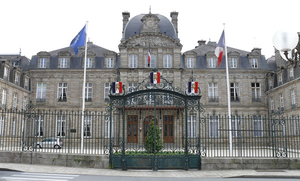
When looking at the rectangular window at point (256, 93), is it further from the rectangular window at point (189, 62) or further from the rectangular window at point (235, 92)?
the rectangular window at point (189, 62)

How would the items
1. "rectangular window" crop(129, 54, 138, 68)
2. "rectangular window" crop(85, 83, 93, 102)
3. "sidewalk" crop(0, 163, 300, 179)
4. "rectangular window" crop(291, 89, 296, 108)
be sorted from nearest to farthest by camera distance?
"sidewalk" crop(0, 163, 300, 179) < "rectangular window" crop(291, 89, 296, 108) < "rectangular window" crop(129, 54, 138, 68) < "rectangular window" crop(85, 83, 93, 102)

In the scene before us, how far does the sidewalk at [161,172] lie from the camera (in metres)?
10.1

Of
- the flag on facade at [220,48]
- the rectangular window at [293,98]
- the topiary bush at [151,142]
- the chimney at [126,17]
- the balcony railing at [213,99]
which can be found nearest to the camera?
the topiary bush at [151,142]

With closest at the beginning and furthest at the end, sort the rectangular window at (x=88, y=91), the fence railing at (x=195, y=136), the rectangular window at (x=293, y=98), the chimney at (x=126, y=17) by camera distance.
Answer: the fence railing at (x=195, y=136), the rectangular window at (x=293, y=98), the rectangular window at (x=88, y=91), the chimney at (x=126, y=17)

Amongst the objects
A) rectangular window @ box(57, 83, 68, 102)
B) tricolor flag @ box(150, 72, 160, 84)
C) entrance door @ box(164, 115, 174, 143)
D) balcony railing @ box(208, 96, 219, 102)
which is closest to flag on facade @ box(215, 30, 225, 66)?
entrance door @ box(164, 115, 174, 143)

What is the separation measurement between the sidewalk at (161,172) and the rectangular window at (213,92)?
17530 mm

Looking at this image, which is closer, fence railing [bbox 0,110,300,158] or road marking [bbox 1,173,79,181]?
road marking [bbox 1,173,79,181]

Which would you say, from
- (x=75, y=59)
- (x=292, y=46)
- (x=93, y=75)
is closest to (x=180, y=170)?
(x=292, y=46)

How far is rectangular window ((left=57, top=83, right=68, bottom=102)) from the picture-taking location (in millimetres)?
28484

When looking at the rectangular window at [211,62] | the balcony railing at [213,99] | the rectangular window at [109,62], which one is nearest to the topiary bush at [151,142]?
the balcony railing at [213,99]

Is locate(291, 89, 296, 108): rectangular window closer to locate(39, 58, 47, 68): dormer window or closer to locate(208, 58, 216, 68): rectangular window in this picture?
locate(208, 58, 216, 68): rectangular window

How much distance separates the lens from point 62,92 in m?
28.6

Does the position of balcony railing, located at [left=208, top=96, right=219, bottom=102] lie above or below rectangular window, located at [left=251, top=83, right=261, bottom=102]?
below

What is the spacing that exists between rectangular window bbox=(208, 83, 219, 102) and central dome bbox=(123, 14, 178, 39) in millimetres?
6006
